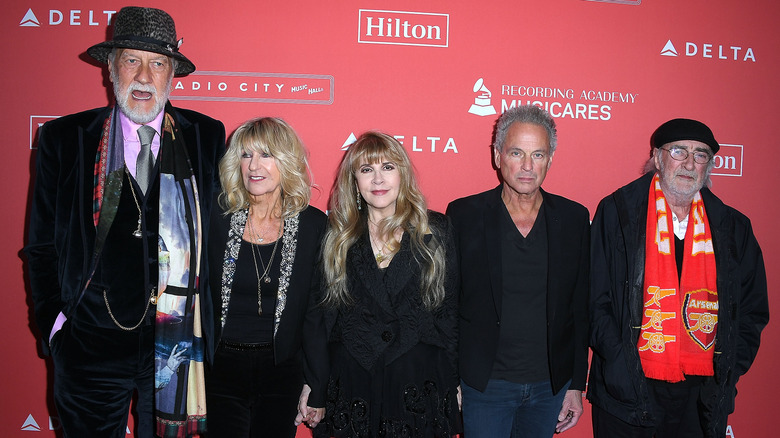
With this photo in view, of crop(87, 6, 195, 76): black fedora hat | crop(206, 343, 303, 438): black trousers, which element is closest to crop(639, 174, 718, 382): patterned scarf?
crop(206, 343, 303, 438): black trousers

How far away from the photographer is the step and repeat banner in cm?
306

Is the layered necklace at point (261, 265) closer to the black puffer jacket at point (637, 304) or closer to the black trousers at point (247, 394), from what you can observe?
the black trousers at point (247, 394)

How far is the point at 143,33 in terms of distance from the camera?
237 cm

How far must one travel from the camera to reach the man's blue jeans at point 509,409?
2.41 m

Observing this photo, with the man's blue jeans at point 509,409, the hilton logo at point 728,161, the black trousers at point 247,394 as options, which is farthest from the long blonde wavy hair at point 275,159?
the hilton logo at point 728,161

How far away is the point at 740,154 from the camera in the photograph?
3361 millimetres

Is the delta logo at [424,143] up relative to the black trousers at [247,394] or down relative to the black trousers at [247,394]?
up

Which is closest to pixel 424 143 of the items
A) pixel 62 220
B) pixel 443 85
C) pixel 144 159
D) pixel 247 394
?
pixel 443 85

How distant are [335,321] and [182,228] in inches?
31.4

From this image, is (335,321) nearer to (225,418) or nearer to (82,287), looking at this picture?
(225,418)

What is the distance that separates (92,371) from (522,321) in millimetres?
1902

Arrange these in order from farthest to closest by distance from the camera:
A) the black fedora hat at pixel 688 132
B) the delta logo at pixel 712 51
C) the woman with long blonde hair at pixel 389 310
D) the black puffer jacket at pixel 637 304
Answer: the delta logo at pixel 712 51 → the black fedora hat at pixel 688 132 → the black puffer jacket at pixel 637 304 → the woman with long blonde hair at pixel 389 310

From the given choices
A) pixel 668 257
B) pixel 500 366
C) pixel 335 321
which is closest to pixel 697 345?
pixel 668 257

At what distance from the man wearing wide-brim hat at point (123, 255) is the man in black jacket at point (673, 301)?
1.95 metres
